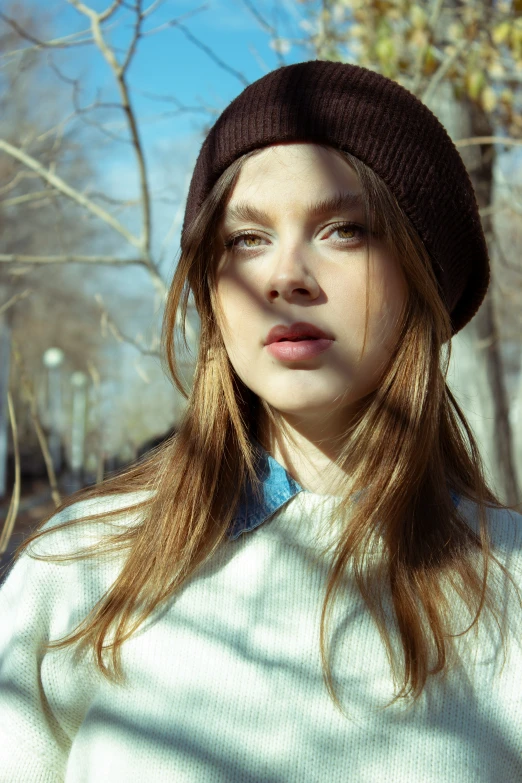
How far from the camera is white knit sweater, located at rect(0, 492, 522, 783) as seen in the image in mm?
1352

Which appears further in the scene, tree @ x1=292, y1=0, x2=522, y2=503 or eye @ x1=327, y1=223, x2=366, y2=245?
tree @ x1=292, y1=0, x2=522, y2=503

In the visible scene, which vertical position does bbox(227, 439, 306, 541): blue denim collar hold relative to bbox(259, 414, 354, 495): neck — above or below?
below

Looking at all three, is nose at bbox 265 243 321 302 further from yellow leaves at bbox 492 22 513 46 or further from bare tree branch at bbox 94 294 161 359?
yellow leaves at bbox 492 22 513 46

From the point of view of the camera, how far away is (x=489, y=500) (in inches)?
67.7

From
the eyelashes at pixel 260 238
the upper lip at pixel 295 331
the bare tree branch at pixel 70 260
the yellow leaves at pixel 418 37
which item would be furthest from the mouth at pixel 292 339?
the yellow leaves at pixel 418 37

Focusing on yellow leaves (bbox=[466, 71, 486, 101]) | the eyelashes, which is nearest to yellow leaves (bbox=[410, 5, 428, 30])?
yellow leaves (bbox=[466, 71, 486, 101])

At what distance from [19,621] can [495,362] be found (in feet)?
10.4

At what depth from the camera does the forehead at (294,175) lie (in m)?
1.51

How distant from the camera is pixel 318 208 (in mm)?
1501

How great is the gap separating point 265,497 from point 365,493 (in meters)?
0.20

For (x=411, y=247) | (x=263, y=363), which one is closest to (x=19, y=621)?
(x=263, y=363)

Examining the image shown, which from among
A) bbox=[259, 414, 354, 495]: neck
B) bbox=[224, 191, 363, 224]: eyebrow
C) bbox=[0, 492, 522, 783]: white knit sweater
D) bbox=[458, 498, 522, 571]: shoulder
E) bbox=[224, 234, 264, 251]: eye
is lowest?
bbox=[0, 492, 522, 783]: white knit sweater

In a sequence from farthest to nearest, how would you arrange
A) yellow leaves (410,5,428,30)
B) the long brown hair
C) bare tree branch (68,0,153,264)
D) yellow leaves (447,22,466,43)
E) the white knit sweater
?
1. yellow leaves (447,22,466,43)
2. yellow leaves (410,5,428,30)
3. bare tree branch (68,0,153,264)
4. the long brown hair
5. the white knit sweater

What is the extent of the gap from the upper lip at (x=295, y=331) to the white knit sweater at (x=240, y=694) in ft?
1.29
